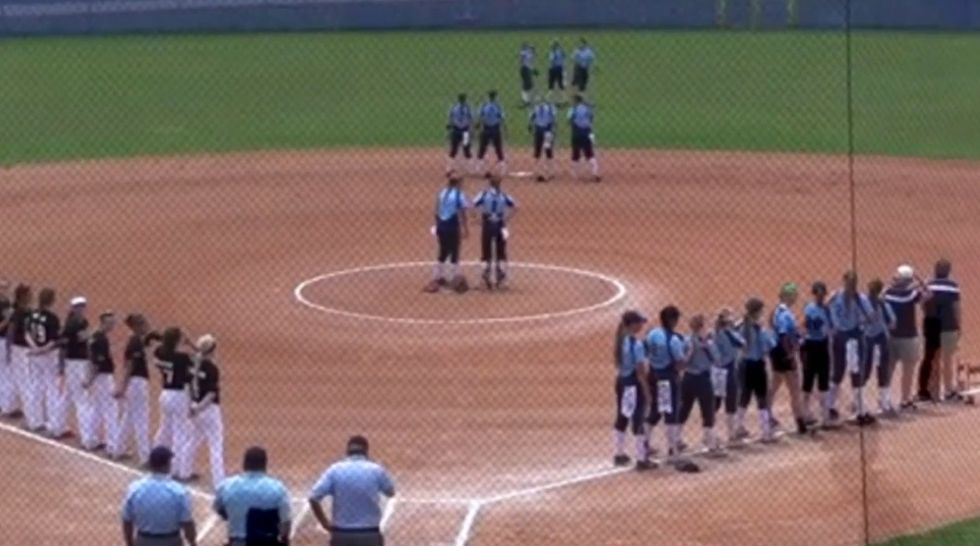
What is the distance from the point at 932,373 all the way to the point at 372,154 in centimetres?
1740

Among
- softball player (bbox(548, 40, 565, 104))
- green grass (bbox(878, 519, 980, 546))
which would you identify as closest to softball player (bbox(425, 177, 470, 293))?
green grass (bbox(878, 519, 980, 546))

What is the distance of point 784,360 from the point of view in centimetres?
1961

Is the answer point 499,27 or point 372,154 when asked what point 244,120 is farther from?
point 499,27

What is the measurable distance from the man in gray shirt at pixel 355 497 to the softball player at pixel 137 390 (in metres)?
4.82

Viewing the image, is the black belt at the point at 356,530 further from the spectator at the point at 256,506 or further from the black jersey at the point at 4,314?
the black jersey at the point at 4,314

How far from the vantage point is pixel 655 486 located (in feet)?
59.2

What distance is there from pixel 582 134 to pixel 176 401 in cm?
1557

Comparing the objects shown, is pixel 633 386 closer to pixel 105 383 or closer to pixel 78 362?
pixel 105 383

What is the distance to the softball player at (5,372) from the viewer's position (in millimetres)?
20328

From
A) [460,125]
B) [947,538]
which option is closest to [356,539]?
[947,538]

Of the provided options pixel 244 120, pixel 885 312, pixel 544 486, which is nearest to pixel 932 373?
pixel 885 312

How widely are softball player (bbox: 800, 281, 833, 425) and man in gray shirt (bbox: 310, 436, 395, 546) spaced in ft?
21.9

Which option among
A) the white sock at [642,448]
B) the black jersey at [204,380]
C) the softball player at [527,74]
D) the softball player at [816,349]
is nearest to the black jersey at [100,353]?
the black jersey at [204,380]

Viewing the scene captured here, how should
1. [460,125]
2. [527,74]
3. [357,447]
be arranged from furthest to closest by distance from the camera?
[527,74], [460,125], [357,447]
